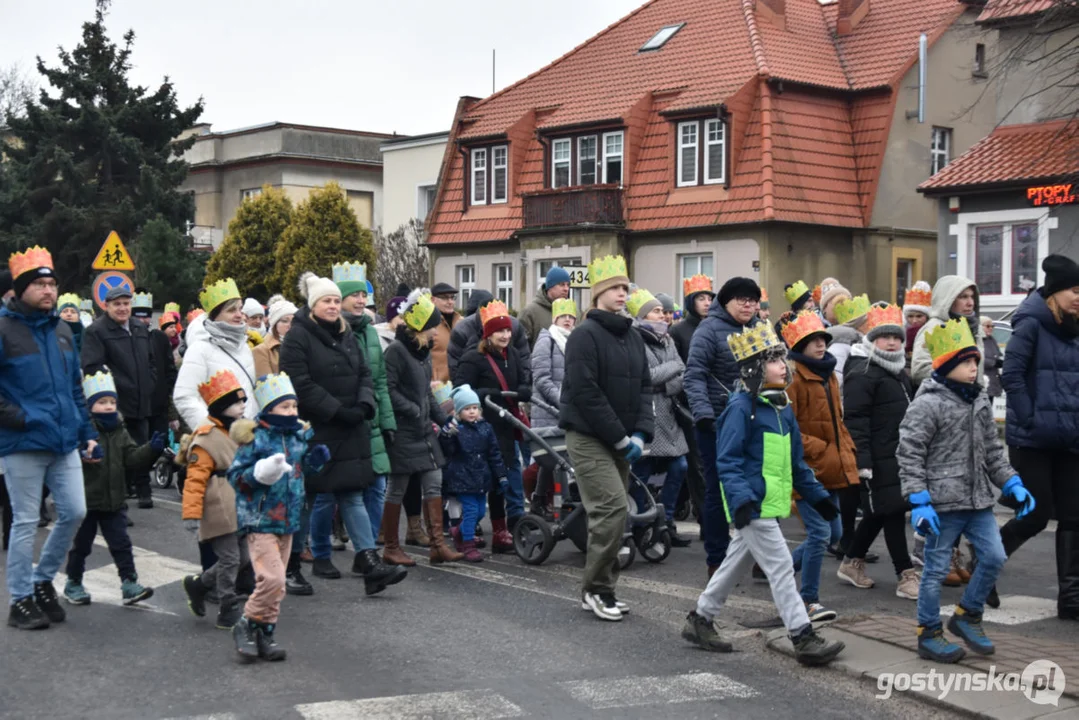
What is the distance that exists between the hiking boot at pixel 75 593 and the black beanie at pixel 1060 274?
6505mm

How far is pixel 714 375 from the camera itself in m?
9.80

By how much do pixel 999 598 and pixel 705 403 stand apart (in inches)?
90.9

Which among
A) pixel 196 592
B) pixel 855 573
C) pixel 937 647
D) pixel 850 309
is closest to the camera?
pixel 937 647

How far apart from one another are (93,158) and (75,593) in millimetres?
39752

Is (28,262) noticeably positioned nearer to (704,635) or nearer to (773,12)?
(704,635)

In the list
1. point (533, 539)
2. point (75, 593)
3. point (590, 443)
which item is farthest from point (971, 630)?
point (75, 593)

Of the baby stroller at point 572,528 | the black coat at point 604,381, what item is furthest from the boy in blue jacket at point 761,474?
the baby stroller at point 572,528

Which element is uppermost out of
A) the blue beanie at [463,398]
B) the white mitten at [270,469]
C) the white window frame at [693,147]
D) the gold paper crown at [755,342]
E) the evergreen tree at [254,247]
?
the white window frame at [693,147]

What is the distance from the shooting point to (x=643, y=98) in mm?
36531

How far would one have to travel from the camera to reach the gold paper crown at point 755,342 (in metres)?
7.59

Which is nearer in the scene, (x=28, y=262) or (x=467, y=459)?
(x=28, y=262)

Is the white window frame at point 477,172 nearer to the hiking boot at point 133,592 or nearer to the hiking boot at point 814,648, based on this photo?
the hiking boot at point 133,592

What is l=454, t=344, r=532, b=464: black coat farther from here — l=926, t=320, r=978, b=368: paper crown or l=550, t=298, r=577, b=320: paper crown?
l=926, t=320, r=978, b=368: paper crown

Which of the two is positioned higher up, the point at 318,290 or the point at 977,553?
the point at 318,290
